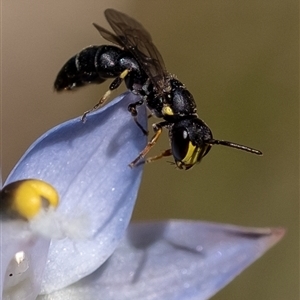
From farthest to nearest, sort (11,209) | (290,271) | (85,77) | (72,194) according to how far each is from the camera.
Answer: (290,271)
(85,77)
(72,194)
(11,209)

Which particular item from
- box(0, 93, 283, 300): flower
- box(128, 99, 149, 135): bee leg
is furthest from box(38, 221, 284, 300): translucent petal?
box(128, 99, 149, 135): bee leg

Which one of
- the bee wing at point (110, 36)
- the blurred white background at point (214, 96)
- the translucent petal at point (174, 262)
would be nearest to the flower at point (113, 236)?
the translucent petal at point (174, 262)

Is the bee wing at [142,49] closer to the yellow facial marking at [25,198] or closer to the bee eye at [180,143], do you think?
the bee eye at [180,143]

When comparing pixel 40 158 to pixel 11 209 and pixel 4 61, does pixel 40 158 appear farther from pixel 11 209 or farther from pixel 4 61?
pixel 4 61

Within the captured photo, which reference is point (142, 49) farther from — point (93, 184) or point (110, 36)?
point (93, 184)

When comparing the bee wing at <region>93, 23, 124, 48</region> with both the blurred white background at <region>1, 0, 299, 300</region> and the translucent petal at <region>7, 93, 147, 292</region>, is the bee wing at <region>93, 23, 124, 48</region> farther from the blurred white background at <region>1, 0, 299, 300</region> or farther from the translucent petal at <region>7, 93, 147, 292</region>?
the blurred white background at <region>1, 0, 299, 300</region>

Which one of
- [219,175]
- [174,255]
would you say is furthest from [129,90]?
[219,175]
